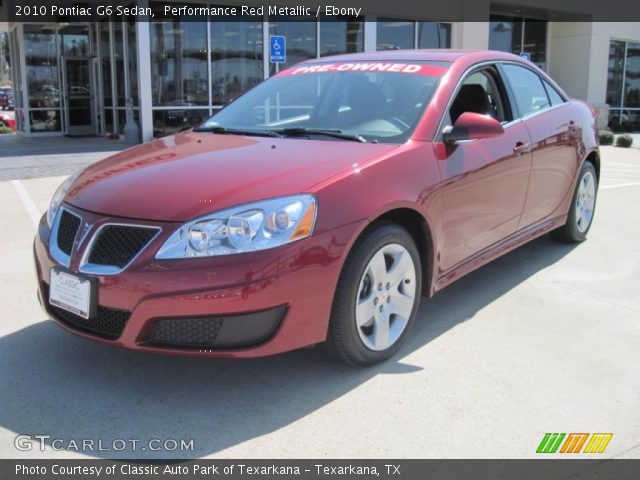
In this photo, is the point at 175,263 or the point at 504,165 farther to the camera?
the point at 504,165

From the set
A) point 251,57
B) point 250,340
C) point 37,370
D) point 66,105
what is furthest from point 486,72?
point 66,105

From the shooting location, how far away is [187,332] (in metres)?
2.84

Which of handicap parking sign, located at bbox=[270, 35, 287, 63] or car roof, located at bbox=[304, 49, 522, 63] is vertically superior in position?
handicap parking sign, located at bbox=[270, 35, 287, 63]

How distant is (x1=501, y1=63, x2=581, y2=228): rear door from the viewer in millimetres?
4680

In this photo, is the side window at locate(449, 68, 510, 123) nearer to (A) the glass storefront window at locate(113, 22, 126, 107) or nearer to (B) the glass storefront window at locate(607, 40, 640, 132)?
(A) the glass storefront window at locate(113, 22, 126, 107)

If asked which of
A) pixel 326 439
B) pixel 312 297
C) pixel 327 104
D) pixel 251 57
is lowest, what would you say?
pixel 326 439

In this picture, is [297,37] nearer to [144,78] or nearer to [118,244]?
[144,78]

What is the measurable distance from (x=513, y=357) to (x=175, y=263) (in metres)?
1.92

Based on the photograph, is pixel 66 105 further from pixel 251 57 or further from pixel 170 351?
pixel 170 351

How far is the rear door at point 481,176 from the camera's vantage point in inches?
148

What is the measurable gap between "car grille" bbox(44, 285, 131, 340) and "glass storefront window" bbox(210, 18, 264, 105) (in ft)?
45.9

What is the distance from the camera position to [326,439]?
8.95 ft

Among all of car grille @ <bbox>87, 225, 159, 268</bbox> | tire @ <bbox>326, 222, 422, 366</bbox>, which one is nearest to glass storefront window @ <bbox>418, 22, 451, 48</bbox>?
tire @ <bbox>326, 222, 422, 366</bbox>

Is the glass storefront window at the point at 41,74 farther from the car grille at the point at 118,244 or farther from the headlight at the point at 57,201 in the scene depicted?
the car grille at the point at 118,244
